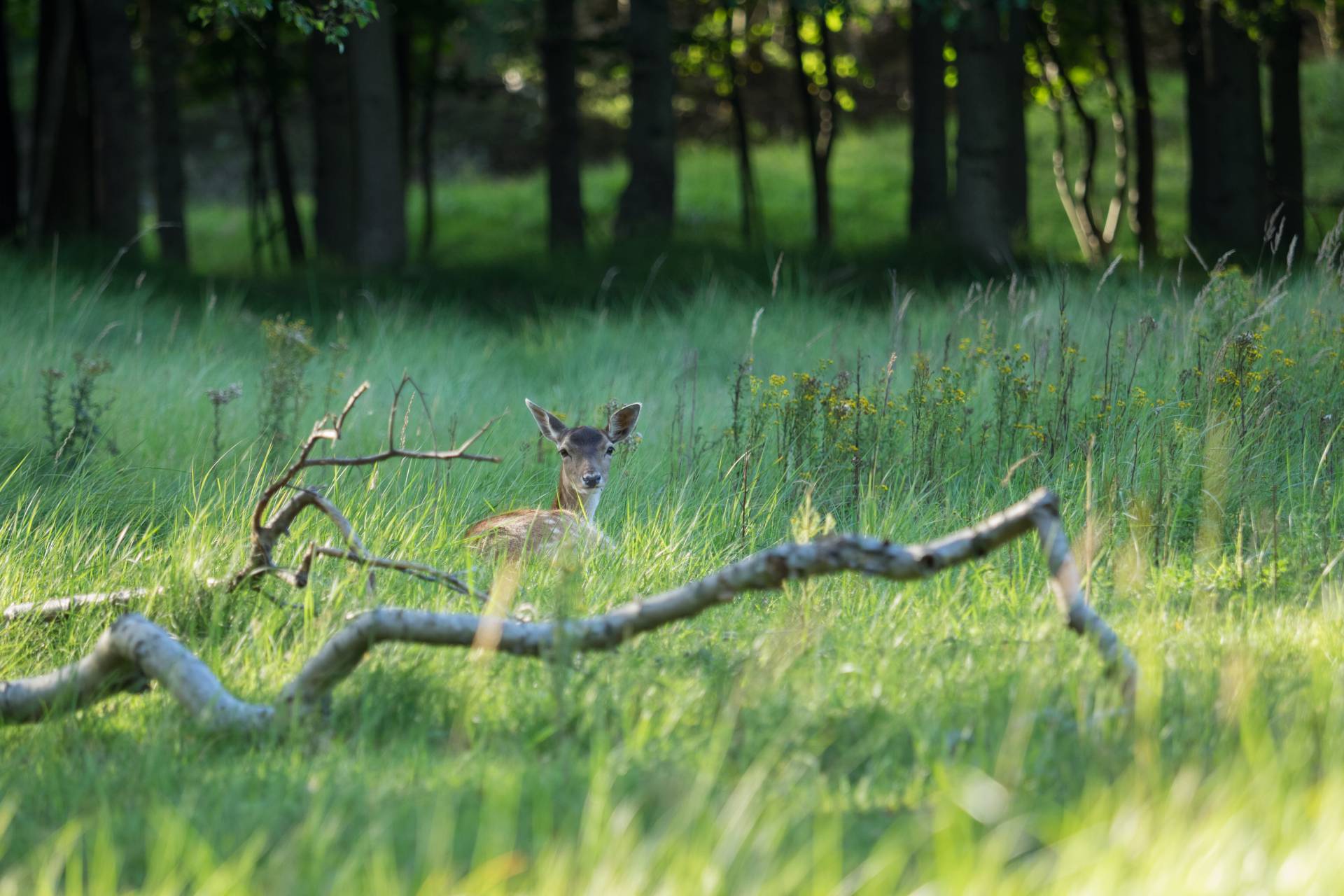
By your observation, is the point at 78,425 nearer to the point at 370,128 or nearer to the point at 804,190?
the point at 370,128

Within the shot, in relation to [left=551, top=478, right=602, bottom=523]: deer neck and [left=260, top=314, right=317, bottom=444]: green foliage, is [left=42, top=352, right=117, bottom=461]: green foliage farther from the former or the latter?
[left=551, top=478, right=602, bottom=523]: deer neck

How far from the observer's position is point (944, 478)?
6.64 m

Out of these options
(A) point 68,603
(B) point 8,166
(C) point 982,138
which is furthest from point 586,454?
(B) point 8,166

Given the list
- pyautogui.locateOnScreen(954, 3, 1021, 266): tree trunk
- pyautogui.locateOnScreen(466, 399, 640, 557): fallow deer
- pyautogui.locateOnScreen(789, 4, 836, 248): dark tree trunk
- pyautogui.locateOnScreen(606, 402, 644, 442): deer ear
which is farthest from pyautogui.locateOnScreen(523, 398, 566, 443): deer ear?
pyautogui.locateOnScreen(789, 4, 836, 248): dark tree trunk

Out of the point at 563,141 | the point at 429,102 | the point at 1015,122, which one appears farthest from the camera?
the point at 429,102

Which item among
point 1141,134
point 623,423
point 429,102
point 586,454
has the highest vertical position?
point 429,102

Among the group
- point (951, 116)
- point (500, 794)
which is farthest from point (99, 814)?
point (951, 116)

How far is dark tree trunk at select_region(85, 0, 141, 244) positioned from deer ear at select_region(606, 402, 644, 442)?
387 inches

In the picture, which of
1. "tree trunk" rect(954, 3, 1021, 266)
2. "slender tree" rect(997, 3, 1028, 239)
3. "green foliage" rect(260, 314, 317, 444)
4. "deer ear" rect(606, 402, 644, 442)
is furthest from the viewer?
"slender tree" rect(997, 3, 1028, 239)

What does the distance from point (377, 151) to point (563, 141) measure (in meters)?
3.69

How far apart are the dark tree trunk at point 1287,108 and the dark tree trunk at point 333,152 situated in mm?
11030

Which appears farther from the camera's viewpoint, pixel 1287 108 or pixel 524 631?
pixel 1287 108

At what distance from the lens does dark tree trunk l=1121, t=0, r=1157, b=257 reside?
17812 mm

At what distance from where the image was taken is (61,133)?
669 inches
